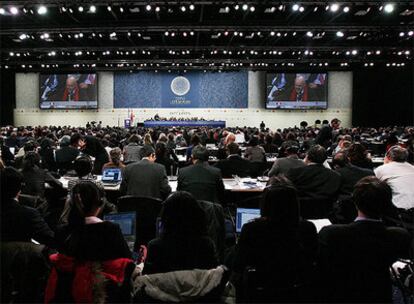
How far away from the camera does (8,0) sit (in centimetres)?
1154

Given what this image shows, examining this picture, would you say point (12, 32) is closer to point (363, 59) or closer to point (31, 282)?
point (31, 282)

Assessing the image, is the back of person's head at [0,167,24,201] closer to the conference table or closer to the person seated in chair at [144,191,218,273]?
the person seated in chair at [144,191,218,273]

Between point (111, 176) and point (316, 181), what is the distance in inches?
123

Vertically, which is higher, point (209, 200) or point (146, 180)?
point (146, 180)

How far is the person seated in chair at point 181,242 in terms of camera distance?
7.83 ft

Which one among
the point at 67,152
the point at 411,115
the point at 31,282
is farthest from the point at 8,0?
the point at 411,115

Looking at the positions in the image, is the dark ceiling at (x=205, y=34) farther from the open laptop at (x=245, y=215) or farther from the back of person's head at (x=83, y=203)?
the back of person's head at (x=83, y=203)

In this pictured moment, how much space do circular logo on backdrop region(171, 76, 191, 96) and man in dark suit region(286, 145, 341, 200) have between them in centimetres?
2102

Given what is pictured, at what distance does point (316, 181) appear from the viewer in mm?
4844

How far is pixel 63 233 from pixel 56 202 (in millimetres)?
1681

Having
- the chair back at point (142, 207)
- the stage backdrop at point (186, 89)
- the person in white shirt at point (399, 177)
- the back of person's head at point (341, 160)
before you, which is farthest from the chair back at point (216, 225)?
the stage backdrop at point (186, 89)

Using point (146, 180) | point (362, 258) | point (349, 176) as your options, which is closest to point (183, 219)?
point (362, 258)

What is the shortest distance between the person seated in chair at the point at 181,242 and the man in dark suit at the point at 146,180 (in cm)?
279

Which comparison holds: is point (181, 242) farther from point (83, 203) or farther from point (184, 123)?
point (184, 123)
